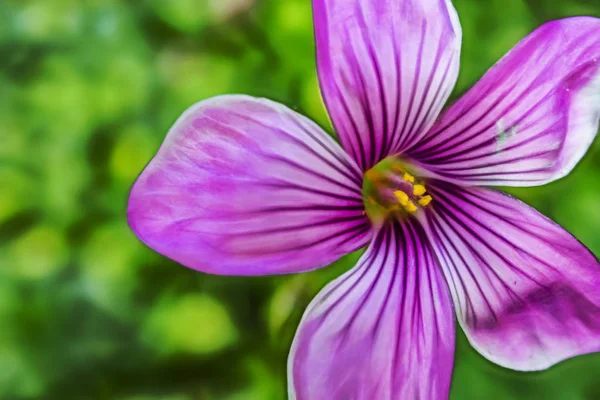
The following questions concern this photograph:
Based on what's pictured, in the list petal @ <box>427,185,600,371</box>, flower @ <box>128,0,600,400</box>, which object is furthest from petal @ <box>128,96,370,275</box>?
petal @ <box>427,185,600,371</box>

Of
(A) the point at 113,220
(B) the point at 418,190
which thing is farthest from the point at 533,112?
(A) the point at 113,220

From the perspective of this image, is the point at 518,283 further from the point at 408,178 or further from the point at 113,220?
the point at 113,220

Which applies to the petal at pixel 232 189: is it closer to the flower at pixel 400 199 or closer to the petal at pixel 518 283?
the flower at pixel 400 199

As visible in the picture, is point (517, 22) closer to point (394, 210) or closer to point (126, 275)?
point (394, 210)

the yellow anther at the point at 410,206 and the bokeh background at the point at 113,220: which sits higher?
the bokeh background at the point at 113,220

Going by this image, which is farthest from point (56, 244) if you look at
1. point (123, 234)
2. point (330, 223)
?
point (330, 223)

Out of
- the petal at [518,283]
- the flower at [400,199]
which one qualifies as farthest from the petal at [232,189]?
the petal at [518,283]
